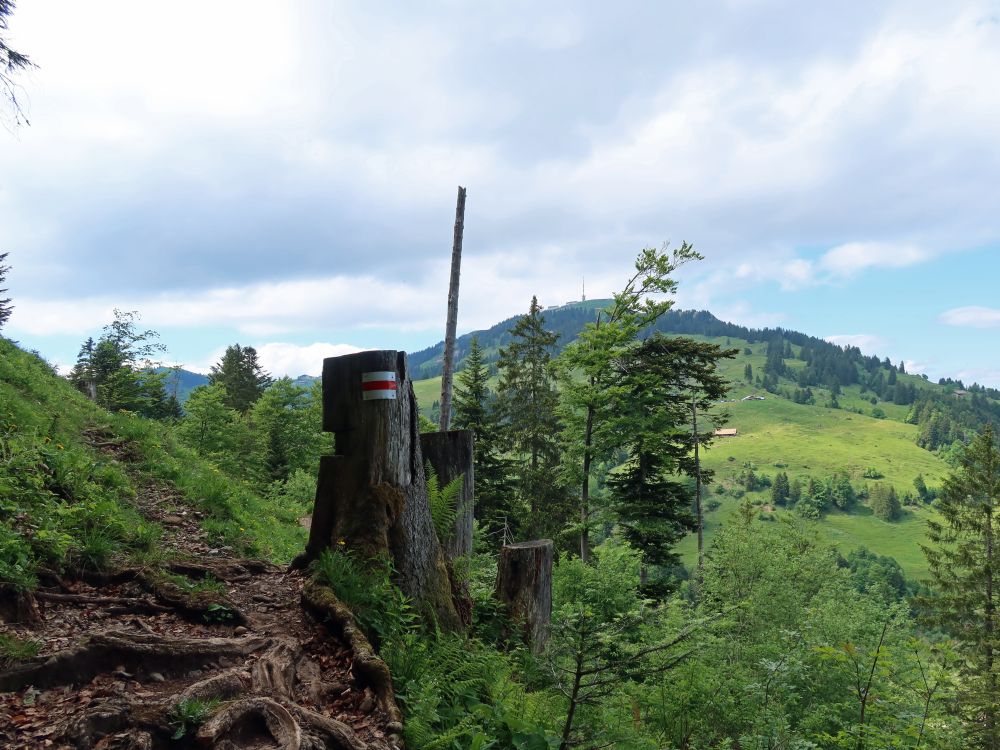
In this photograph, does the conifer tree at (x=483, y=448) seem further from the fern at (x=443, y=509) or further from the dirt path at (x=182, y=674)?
the dirt path at (x=182, y=674)

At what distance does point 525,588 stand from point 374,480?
8.34ft

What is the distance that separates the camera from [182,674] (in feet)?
13.1

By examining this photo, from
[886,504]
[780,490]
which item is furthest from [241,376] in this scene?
[886,504]

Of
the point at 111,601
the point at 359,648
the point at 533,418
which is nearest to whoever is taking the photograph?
the point at 359,648

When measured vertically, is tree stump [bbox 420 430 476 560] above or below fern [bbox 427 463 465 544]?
above

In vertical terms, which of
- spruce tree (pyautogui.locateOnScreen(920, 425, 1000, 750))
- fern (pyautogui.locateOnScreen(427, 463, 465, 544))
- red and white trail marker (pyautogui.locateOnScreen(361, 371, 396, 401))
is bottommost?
spruce tree (pyautogui.locateOnScreen(920, 425, 1000, 750))

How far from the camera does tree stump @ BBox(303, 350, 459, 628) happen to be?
18.8ft

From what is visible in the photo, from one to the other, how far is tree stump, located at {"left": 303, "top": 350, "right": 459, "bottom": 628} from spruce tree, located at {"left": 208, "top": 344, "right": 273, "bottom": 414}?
60.3 metres

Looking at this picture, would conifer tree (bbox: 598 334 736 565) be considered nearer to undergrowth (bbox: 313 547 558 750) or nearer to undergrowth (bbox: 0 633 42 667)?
undergrowth (bbox: 313 547 558 750)

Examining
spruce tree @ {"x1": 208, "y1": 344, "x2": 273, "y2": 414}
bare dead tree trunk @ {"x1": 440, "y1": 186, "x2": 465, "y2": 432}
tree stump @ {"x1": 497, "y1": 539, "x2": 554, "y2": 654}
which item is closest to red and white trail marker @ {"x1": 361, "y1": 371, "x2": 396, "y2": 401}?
tree stump @ {"x1": 497, "y1": 539, "x2": 554, "y2": 654}

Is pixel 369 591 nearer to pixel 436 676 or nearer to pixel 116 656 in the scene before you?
Answer: pixel 436 676

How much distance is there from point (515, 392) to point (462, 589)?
117 ft

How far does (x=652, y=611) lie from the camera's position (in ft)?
15.2

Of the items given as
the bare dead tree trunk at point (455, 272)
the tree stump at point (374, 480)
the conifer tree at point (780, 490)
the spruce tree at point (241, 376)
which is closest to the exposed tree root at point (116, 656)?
the tree stump at point (374, 480)
